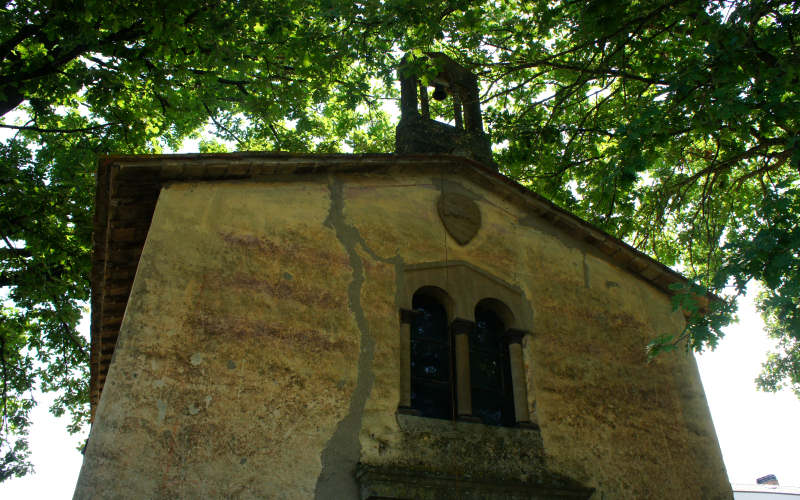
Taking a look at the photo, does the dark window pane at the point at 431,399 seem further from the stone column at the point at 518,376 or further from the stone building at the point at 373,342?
the stone column at the point at 518,376

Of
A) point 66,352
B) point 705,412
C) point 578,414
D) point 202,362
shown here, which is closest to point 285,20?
point 202,362

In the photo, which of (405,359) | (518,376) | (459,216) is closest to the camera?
(405,359)

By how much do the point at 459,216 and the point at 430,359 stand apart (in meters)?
2.07

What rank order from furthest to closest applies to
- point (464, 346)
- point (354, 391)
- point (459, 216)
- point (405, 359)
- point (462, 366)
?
point (459, 216), point (464, 346), point (462, 366), point (405, 359), point (354, 391)

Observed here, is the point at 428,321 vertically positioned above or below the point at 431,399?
above

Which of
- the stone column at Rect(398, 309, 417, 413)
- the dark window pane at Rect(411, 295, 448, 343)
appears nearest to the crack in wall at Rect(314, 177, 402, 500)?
the stone column at Rect(398, 309, 417, 413)

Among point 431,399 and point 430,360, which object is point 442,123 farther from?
point 431,399

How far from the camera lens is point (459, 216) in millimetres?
8508

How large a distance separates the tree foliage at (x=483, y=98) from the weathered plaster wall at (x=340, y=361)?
127 centimetres

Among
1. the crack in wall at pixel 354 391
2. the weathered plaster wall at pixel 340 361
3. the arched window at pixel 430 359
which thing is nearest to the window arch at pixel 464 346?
the arched window at pixel 430 359

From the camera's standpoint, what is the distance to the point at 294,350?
21.3 ft

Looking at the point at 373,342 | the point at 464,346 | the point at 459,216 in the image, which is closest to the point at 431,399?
the point at 464,346

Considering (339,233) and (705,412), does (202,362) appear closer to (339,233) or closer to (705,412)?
(339,233)

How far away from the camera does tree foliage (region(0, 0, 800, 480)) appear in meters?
6.43
